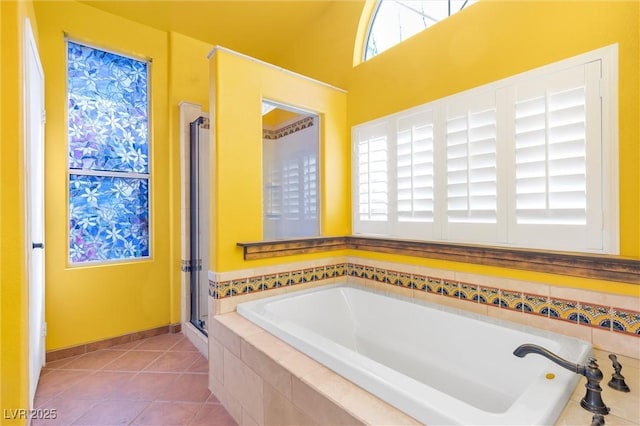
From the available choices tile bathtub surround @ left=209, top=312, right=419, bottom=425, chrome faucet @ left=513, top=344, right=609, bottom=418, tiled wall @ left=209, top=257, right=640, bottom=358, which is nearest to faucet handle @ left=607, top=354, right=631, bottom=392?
chrome faucet @ left=513, top=344, right=609, bottom=418

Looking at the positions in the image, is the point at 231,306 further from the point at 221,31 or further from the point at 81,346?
the point at 221,31

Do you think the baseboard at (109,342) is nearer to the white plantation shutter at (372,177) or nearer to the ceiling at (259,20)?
the white plantation shutter at (372,177)

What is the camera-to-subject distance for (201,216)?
2.81 meters

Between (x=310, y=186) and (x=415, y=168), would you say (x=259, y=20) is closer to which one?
(x=310, y=186)

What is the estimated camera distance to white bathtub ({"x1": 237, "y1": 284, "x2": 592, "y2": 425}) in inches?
36.6

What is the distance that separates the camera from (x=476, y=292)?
5.73 feet

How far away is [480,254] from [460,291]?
10.5 inches

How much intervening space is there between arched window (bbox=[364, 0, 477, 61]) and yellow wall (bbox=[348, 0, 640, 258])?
A: 13 centimetres

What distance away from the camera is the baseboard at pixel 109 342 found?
2359 mm

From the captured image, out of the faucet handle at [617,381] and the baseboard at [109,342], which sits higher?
the faucet handle at [617,381]

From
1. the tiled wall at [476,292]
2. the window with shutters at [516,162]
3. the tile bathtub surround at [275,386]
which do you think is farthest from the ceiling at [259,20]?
the tile bathtub surround at [275,386]


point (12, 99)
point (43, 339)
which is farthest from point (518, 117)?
point (43, 339)

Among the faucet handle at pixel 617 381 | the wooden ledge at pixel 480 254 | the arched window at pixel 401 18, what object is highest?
the arched window at pixel 401 18

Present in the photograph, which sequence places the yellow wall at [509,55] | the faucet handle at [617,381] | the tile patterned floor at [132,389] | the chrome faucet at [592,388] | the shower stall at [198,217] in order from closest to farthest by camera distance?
1. the chrome faucet at [592,388]
2. the faucet handle at [617,381]
3. the yellow wall at [509,55]
4. the tile patterned floor at [132,389]
5. the shower stall at [198,217]
